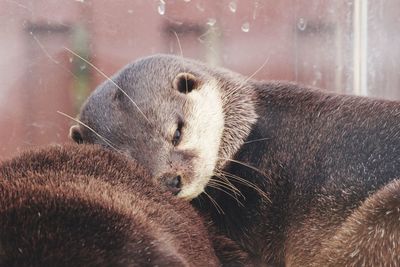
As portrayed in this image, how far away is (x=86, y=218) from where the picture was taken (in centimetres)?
92

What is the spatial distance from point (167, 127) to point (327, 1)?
153cm

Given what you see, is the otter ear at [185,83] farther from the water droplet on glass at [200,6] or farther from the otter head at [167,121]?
the water droplet on glass at [200,6]

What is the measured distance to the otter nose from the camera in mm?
1577

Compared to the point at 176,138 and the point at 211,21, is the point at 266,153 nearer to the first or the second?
the point at 176,138

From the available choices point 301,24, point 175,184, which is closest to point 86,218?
point 175,184

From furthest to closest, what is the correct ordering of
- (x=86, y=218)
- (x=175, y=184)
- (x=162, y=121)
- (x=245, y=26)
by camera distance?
(x=245, y=26) < (x=162, y=121) < (x=175, y=184) < (x=86, y=218)

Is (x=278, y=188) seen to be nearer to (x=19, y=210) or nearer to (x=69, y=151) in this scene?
(x=69, y=151)

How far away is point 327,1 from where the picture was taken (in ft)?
9.81

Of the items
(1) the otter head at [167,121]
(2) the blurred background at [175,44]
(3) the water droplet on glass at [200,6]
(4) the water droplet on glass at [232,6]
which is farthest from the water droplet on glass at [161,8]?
(1) the otter head at [167,121]

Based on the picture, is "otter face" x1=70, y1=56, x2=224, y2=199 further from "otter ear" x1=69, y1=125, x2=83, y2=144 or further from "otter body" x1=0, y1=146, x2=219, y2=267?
"otter body" x1=0, y1=146, x2=219, y2=267

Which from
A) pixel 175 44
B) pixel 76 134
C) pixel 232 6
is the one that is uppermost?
pixel 232 6

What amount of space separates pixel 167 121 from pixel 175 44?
2.68 feet

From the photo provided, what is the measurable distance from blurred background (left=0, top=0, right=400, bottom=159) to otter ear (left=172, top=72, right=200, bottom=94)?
19.9 inches

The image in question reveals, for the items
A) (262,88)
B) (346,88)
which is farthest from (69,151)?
(346,88)
